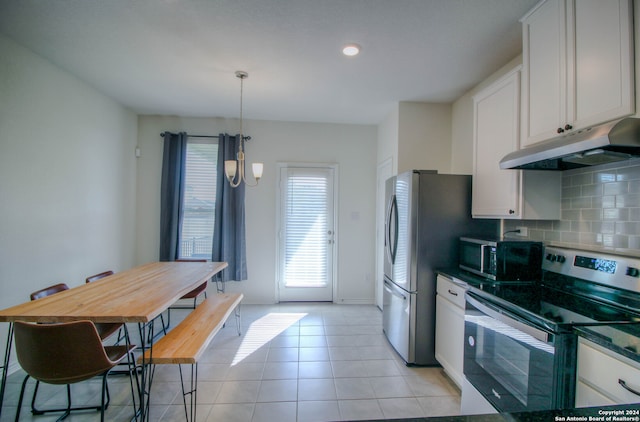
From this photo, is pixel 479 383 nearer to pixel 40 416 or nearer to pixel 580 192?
pixel 580 192

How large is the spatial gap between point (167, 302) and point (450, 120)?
3.40 m

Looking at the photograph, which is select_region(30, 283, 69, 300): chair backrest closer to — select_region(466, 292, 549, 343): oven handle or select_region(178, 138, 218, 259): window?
select_region(178, 138, 218, 259): window

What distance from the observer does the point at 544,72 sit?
63.7 inches

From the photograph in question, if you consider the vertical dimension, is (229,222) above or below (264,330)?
above

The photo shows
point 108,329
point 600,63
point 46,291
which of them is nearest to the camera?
point 600,63

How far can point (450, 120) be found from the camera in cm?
321

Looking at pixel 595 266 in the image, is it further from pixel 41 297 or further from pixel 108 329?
pixel 41 297

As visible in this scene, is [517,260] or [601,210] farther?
[517,260]

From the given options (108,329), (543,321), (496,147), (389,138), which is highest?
(389,138)

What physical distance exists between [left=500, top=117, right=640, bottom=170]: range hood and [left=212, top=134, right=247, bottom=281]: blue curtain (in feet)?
10.4

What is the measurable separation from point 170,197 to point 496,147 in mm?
3889

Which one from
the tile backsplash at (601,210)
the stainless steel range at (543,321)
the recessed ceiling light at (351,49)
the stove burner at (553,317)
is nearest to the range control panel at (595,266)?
the stainless steel range at (543,321)

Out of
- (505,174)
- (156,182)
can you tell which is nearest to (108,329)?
(156,182)

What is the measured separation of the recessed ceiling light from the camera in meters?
2.14
